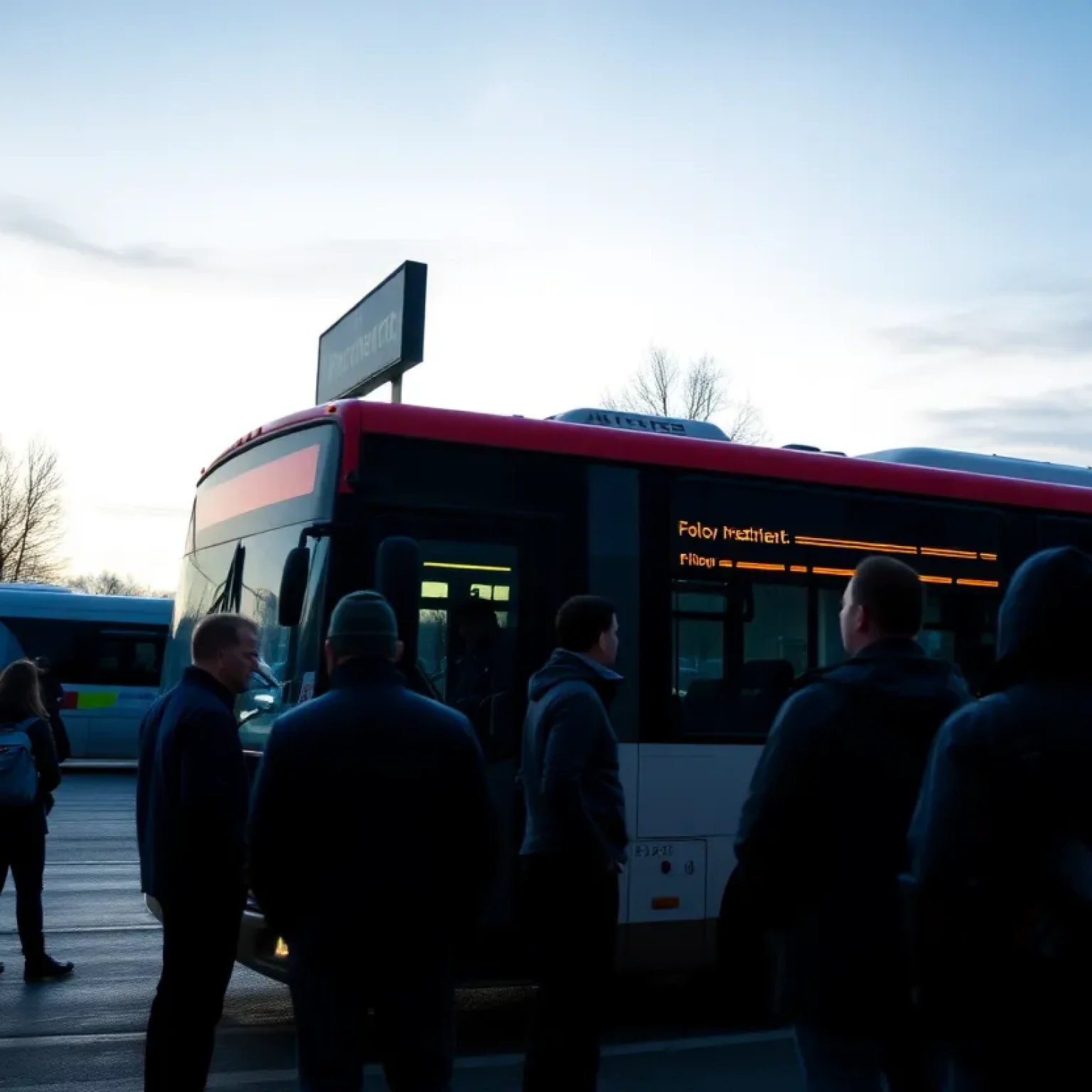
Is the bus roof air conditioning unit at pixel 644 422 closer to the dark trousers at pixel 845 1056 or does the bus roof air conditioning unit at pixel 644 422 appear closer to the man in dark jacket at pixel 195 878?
the man in dark jacket at pixel 195 878

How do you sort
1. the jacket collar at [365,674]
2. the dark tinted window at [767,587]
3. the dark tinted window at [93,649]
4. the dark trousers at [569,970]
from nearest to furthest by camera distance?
the jacket collar at [365,674] → the dark trousers at [569,970] → the dark tinted window at [767,587] → the dark tinted window at [93,649]

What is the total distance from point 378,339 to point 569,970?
1166cm

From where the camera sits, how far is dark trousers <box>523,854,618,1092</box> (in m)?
4.80

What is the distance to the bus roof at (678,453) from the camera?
7.17 m

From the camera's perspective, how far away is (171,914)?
4.75 meters

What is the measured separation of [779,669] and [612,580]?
1.18 meters

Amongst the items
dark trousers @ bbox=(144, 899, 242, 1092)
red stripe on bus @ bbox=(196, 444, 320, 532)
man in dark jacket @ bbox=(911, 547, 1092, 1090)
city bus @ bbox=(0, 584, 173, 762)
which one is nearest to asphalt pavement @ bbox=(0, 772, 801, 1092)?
dark trousers @ bbox=(144, 899, 242, 1092)

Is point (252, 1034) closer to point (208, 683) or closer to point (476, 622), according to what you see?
point (476, 622)

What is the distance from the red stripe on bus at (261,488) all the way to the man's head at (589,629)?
7.98ft

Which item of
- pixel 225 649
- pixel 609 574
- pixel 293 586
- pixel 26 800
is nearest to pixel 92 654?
pixel 26 800

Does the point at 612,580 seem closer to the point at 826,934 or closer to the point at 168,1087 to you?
the point at 168,1087

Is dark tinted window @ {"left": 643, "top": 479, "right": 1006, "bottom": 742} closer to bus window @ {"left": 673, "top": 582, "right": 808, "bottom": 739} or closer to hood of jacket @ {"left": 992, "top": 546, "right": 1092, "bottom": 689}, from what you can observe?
bus window @ {"left": 673, "top": 582, "right": 808, "bottom": 739}

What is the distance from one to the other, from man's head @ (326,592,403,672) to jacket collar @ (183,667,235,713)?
4.21ft

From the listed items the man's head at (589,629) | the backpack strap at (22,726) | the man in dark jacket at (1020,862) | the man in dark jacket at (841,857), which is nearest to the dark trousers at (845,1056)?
the man in dark jacket at (841,857)
